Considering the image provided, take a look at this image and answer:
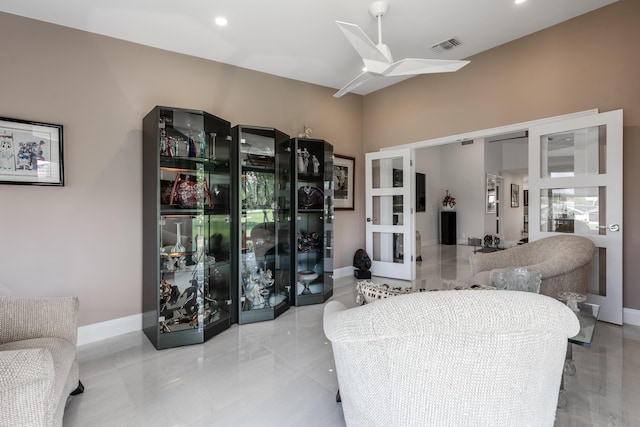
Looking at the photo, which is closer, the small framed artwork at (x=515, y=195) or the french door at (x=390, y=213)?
the french door at (x=390, y=213)

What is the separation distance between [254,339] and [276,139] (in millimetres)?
2178

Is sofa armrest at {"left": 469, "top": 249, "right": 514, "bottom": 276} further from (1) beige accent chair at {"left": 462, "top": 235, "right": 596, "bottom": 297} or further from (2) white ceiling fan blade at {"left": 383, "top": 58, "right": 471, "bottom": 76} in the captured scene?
(2) white ceiling fan blade at {"left": 383, "top": 58, "right": 471, "bottom": 76}

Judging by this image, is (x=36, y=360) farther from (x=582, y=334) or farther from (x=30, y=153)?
(x=582, y=334)

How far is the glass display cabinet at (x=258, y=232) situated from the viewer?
3.16 metres

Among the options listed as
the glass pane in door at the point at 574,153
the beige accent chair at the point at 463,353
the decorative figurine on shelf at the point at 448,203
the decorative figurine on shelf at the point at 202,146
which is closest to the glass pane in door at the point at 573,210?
the glass pane in door at the point at 574,153

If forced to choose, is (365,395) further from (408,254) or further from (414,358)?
(408,254)

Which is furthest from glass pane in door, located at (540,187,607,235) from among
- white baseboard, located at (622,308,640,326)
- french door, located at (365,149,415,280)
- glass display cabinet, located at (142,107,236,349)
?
glass display cabinet, located at (142,107,236,349)

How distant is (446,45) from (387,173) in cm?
198

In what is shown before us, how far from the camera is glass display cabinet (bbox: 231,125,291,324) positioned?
10.4 ft

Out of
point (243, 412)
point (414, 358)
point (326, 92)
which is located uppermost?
point (326, 92)

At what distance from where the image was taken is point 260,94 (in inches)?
154

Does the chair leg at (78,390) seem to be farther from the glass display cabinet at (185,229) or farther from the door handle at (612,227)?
the door handle at (612,227)

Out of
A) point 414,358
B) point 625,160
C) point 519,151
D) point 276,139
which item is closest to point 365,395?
point 414,358

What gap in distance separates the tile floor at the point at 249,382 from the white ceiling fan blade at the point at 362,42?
2560 millimetres
